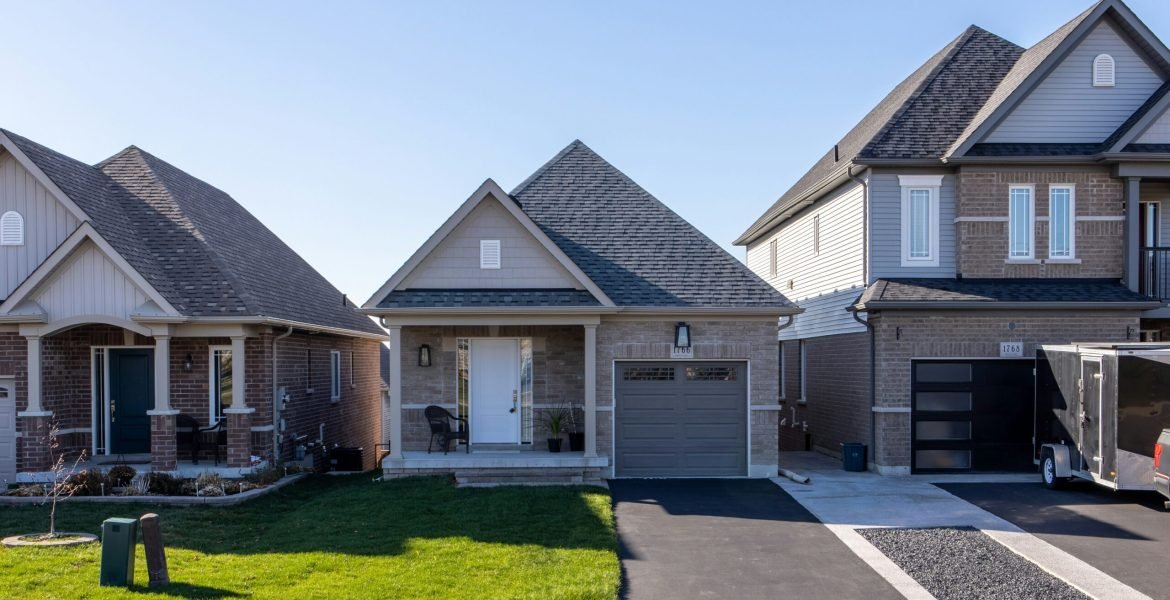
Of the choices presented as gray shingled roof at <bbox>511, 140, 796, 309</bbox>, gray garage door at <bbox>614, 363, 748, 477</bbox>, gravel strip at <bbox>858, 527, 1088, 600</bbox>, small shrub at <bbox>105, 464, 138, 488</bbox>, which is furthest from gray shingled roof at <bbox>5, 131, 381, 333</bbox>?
gravel strip at <bbox>858, 527, 1088, 600</bbox>

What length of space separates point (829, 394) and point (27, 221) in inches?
630

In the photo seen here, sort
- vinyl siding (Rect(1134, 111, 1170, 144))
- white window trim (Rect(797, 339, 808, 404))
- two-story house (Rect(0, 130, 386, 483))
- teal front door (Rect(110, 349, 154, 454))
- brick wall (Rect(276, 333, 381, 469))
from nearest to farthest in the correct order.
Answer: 1. two-story house (Rect(0, 130, 386, 483))
2. vinyl siding (Rect(1134, 111, 1170, 144))
3. teal front door (Rect(110, 349, 154, 454))
4. brick wall (Rect(276, 333, 381, 469))
5. white window trim (Rect(797, 339, 808, 404))

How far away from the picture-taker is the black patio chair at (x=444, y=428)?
627 inches

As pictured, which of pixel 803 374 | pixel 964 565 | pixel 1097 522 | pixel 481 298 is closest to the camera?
pixel 964 565

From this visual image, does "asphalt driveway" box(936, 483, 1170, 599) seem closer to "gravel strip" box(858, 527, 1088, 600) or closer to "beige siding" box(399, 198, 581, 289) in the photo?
"gravel strip" box(858, 527, 1088, 600)

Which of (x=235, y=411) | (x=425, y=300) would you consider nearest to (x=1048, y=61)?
(x=425, y=300)

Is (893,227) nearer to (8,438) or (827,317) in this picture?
(827,317)

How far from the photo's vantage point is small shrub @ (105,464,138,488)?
46.4ft

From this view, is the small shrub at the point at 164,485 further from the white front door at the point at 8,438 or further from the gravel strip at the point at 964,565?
the gravel strip at the point at 964,565

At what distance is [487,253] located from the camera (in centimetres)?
1575

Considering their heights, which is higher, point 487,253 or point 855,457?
point 487,253

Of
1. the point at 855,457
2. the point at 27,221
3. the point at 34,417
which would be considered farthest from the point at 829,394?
the point at 27,221

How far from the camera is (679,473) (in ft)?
52.5

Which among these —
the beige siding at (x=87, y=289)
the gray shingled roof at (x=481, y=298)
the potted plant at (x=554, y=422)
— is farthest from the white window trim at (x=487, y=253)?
the beige siding at (x=87, y=289)
